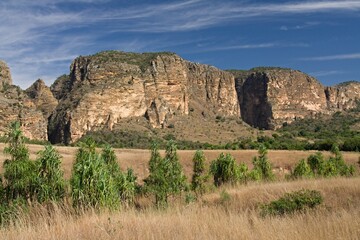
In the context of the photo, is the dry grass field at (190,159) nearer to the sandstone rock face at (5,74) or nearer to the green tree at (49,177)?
the green tree at (49,177)

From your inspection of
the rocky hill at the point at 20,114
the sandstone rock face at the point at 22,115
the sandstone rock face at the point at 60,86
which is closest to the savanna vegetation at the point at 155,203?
the rocky hill at the point at 20,114

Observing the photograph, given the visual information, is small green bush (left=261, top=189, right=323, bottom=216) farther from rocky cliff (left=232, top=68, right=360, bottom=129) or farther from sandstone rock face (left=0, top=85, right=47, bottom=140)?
rocky cliff (left=232, top=68, right=360, bottom=129)

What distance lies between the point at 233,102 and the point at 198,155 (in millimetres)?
163307

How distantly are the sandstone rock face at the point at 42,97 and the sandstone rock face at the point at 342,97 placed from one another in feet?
427

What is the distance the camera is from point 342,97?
19125 centimetres

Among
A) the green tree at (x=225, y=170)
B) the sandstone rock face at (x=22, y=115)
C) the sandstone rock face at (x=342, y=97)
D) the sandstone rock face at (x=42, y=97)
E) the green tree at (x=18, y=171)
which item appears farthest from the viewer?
the sandstone rock face at (x=342, y=97)

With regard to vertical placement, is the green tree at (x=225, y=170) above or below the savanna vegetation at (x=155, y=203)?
below

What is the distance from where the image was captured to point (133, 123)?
11350 cm

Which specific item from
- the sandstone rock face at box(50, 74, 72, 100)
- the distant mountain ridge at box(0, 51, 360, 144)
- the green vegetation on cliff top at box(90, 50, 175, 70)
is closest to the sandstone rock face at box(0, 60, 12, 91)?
the distant mountain ridge at box(0, 51, 360, 144)

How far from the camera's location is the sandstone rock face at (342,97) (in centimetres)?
18661

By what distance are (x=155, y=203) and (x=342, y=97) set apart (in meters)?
197

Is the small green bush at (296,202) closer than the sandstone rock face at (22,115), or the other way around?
the small green bush at (296,202)

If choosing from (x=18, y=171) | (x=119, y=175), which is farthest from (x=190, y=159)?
(x=18, y=171)

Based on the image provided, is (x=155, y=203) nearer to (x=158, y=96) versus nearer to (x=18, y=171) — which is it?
(x=18, y=171)
